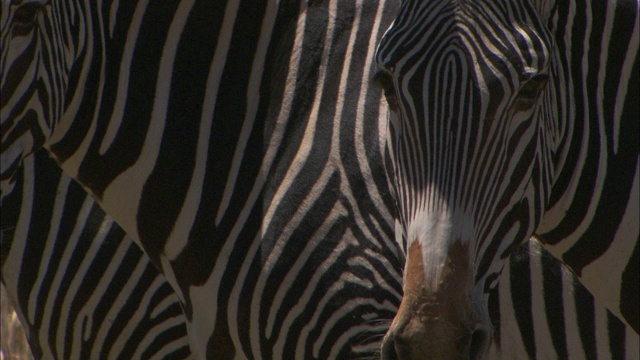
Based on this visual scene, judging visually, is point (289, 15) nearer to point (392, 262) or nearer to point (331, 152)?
point (331, 152)

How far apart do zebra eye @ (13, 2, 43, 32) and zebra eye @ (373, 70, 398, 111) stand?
116 centimetres

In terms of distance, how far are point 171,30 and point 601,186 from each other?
1.57 m

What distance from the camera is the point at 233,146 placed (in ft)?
11.2

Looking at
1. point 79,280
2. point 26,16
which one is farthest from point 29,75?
point 79,280

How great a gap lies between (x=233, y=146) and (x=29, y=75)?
2.37 ft

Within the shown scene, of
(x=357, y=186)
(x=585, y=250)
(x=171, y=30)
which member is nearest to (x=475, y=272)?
(x=585, y=250)

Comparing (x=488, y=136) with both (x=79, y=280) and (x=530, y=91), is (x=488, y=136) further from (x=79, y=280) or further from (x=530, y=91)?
(x=79, y=280)

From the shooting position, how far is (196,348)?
3404mm

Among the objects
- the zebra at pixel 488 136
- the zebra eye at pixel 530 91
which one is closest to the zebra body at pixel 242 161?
the zebra at pixel 488 136

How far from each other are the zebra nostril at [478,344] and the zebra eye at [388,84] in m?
0.64

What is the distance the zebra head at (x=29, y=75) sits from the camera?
10.0ft

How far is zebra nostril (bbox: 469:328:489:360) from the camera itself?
2.46 metres

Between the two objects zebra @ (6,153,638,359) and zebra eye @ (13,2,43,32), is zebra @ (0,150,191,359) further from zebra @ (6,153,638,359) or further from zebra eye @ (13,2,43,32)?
zebra eye @ (13,2,43,32)

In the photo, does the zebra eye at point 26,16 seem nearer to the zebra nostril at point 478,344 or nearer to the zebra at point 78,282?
the zebra at point 78,282
